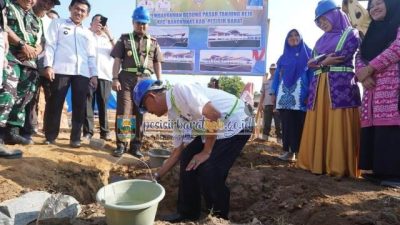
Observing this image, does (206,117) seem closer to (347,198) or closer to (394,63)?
(347,198)

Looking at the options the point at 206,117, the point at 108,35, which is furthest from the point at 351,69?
the point at 108,35

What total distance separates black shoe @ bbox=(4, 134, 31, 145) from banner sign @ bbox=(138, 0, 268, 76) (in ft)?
16.7

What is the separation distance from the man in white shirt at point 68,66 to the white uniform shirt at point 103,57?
0.78m

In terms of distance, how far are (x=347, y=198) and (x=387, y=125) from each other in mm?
937

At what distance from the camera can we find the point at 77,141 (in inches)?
193

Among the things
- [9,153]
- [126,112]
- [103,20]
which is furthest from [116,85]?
[103,20]

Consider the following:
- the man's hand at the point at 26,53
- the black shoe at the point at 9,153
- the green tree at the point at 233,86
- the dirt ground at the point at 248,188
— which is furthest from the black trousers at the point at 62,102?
the green tree at the point at 233,86

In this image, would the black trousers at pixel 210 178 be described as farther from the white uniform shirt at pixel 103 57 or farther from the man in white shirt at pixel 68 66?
the white uniform shirt at pixel 103 57

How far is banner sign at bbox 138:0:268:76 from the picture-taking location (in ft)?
28.3

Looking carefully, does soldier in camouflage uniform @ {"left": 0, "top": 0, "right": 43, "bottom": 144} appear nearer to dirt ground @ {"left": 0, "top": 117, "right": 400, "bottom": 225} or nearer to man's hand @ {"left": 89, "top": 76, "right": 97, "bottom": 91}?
dirt ground @ {"left": 0, "top": 117, "right": 400, "bottom": 225}

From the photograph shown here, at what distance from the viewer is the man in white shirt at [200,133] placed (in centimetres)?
286

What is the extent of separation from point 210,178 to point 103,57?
3.72 metres

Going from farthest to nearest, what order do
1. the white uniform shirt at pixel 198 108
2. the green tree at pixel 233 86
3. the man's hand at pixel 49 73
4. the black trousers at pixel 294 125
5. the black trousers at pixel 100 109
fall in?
the green tree at pixel 233 86, the black trousers at pixel 100 109, the black trousers at pixel 294 125, the man's hand at pixel 49 73, the white uniform shirt at pixel 198 108

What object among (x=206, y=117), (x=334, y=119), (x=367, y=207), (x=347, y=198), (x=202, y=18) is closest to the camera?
(x=206, y=117)
